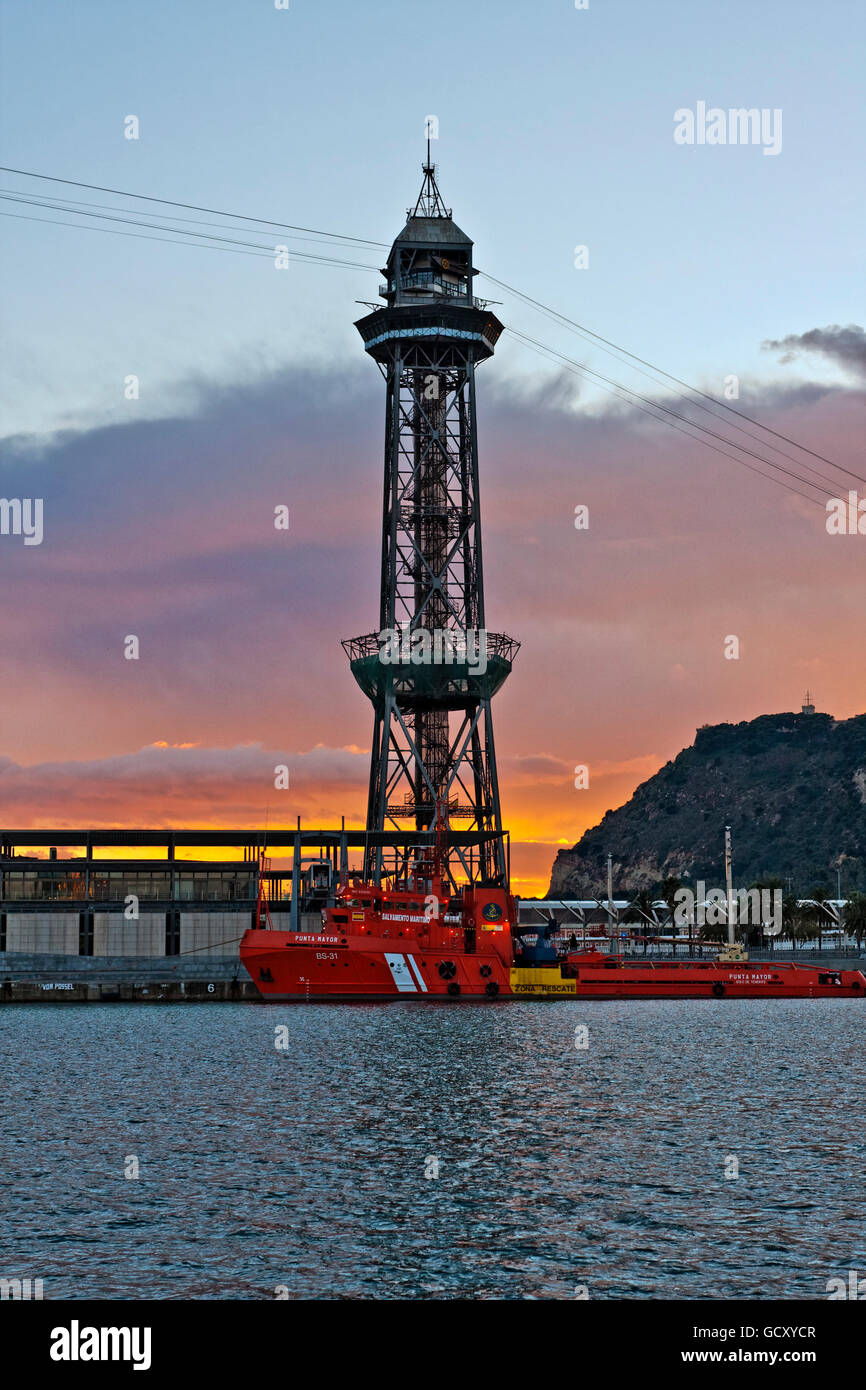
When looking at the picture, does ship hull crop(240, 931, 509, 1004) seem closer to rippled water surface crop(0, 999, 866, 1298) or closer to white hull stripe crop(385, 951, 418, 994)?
white hull stripe crop(385, 951, 418, 994)

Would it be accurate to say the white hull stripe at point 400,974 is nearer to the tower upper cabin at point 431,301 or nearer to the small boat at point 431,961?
the small boat at point 431,961

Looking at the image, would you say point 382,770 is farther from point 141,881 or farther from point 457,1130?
point 457,1130

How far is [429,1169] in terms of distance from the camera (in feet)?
124

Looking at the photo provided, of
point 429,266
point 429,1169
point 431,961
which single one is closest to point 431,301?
point 429,266

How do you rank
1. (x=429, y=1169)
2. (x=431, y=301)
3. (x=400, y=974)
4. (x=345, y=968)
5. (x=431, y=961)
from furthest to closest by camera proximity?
(x=431, y=301)
(x=431, y=961)
(x=400, y=974)
(x=345, y=968)
(x=429, y=1169)

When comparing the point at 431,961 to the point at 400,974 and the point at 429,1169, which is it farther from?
the point at 429,1169

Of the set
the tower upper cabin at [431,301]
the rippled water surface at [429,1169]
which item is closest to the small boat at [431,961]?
the rippled water surface at [429,1169]

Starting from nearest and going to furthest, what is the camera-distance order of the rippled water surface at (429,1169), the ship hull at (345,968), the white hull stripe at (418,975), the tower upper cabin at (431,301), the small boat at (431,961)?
the rippled water surface at (429,1169), the ship hull at (345,968), the small boat at (431,961), the white hull stripe at (418,975), the tower upper cabin at (431,301)

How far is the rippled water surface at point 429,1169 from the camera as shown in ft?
89.0

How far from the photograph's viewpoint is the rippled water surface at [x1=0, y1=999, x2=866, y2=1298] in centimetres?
2714

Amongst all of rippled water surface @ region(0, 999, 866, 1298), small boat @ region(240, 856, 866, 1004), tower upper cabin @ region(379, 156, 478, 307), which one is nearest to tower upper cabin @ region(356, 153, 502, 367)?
tower upper cabin @ region(379, 156, 478, 307)

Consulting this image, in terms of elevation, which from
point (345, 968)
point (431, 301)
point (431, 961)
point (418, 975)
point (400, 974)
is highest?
A: point (431, 301)
